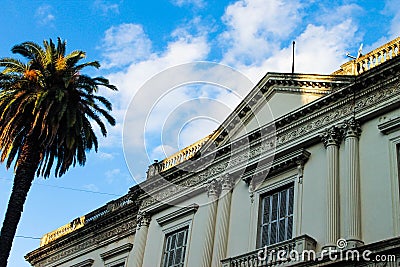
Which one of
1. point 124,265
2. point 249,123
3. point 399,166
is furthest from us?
point 124,265

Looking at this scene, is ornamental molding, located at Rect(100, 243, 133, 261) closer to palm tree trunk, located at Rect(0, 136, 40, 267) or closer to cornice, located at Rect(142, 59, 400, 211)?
cornice, located at Rect(142, 59, 400, 211)

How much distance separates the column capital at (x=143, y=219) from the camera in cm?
2394

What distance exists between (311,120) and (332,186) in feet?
8.91

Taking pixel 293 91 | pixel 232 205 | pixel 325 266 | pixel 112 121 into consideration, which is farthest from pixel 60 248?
pixel 325 266

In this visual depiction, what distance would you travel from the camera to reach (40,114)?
22453 mm

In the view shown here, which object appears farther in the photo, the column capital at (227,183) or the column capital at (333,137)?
the column capital at (227,183)

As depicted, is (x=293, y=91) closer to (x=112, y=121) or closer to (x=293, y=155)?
(x=293, y=155)

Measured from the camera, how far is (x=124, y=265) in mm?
24641

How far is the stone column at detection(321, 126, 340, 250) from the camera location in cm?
1606

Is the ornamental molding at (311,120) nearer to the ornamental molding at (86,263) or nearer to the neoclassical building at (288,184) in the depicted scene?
the neoclassical building at (288,184)

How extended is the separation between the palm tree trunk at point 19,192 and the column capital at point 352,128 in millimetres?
11588

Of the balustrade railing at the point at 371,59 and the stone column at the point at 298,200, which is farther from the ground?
the balustrade railing at the point at 371,59

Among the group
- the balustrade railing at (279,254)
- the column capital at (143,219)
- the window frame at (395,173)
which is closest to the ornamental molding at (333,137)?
the window frame at (395,173)

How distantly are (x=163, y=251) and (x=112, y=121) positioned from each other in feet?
19.7
